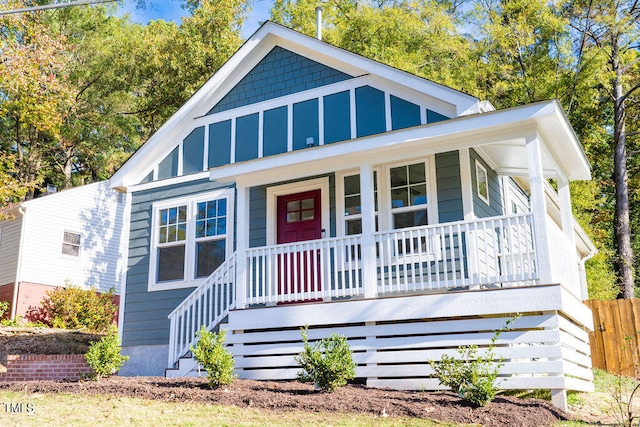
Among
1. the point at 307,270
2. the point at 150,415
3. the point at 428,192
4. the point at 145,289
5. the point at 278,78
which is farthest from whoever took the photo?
the point at 145,289

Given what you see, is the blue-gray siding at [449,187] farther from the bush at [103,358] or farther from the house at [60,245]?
the house at [60,245]

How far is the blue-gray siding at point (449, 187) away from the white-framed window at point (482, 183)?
0.64m

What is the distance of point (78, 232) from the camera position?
20.9 metres

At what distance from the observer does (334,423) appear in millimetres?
6270

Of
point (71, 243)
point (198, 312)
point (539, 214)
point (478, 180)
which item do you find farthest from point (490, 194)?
point (71, 243)

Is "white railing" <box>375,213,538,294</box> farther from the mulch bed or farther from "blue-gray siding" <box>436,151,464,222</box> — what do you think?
the mulch bed

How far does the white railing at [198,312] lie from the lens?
414 inches

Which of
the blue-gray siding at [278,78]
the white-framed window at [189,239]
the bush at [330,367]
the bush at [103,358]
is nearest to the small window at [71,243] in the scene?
the white-framed window at [189,239]

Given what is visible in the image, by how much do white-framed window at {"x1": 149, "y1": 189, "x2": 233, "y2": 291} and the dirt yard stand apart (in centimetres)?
322

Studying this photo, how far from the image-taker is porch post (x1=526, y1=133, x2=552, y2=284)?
796cm

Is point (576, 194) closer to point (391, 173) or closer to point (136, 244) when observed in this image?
point (391, 173)

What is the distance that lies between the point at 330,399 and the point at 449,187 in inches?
170

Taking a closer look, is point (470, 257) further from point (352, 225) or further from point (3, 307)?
point (3, 307)

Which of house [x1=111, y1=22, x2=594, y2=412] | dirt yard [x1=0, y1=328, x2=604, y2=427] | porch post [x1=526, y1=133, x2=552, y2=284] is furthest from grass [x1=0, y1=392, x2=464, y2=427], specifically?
porch post [x1=526, y1=133, x2=552, y2=284]
